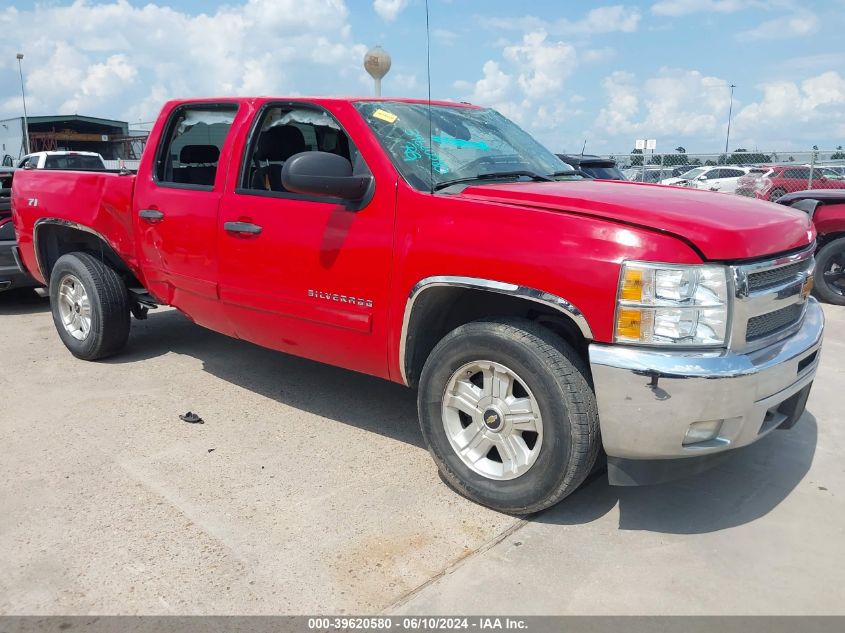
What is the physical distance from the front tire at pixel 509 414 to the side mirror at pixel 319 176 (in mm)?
898

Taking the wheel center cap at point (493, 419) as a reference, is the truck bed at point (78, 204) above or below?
above

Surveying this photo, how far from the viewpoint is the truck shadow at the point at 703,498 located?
3.22 m

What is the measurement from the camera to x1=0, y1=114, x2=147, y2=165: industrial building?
1233 inches

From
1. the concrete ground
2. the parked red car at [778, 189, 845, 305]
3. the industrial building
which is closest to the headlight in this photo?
the concrete ground

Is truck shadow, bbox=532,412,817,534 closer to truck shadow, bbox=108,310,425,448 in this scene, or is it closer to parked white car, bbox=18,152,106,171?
truck shadow, bbox=108,310,425,448

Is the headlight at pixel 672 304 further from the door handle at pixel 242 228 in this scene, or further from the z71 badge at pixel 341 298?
the door handle at pixel 242 228

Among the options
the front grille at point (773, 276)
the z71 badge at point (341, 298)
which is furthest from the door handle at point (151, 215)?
the front grille at point (773, 276)

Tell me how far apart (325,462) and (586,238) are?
189 centimetres


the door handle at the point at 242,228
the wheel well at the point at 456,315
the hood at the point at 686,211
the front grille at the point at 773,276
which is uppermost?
the hood at the point at 686,211

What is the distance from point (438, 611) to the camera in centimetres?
258

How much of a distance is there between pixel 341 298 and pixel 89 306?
9.06 feet

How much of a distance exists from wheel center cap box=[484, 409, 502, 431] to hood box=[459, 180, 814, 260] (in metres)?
0.94

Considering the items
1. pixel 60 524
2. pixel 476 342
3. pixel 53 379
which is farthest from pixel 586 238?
pixel 53 379

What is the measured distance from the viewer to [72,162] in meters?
17.1
